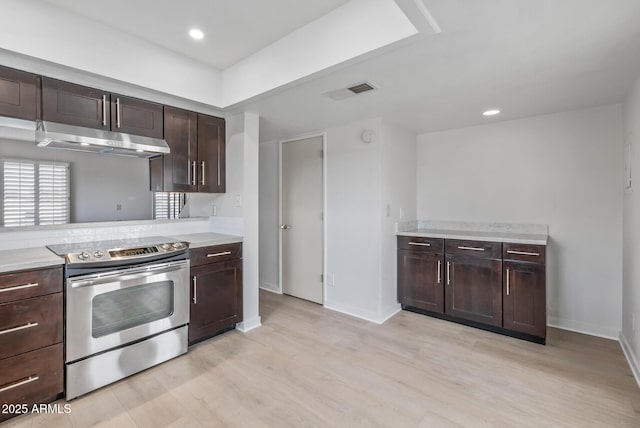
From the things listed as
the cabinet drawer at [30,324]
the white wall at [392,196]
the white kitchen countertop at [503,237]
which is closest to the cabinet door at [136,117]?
the cabinet drawer at [30,324]

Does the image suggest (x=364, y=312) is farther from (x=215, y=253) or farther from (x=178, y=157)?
(x=178, y=157)

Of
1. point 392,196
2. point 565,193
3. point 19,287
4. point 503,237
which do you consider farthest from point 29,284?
point 565,193

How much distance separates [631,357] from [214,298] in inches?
136

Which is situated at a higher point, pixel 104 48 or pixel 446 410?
pixel 104 48

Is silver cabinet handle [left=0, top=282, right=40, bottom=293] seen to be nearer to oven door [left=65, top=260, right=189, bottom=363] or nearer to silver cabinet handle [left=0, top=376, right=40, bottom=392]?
oven door [left=65, top=260, right=189, bottom=363]

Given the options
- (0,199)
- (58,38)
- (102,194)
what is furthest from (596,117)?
(0,199)

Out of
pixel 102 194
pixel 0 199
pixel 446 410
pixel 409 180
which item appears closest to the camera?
pixel 446 410

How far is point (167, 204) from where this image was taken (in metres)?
3.09

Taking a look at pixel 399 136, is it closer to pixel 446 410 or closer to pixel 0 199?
pixel 446 410

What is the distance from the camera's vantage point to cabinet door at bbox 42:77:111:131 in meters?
2.07

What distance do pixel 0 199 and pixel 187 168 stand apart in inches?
53.2

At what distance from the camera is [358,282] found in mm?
3387

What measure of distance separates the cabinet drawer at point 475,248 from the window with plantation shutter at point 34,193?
11.9ft

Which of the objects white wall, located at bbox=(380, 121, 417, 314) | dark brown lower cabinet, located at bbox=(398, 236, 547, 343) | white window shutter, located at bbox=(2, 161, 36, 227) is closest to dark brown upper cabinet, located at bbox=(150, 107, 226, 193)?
white window shutter, located at bbox=(2, 161, 36, 227)
